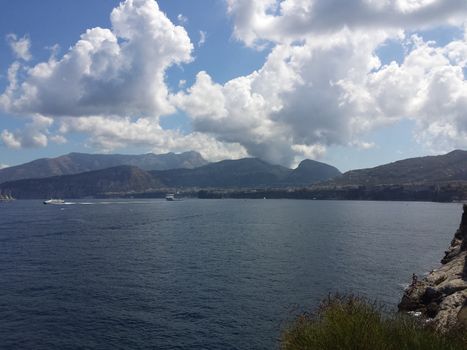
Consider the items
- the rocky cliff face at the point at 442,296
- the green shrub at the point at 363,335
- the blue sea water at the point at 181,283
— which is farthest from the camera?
the blue sea water at the point at 181,283

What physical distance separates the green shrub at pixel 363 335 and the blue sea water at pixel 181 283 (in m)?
20.6

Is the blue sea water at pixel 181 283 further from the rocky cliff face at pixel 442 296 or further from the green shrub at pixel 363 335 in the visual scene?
the green shrub at pixel 363 335

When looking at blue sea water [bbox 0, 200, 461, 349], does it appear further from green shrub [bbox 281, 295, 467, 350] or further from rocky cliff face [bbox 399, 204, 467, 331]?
green shrub [bbox 281, 295, 467, 350]

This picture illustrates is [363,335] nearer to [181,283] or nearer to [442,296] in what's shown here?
[442,296]

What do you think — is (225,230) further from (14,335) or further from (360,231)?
(14,335)

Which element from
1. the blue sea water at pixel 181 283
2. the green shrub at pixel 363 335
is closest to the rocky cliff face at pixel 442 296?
the blue sea water at pixel 181 283

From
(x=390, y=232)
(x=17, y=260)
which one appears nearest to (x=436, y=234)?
(x=390, y=232)

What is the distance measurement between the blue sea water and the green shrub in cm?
2060

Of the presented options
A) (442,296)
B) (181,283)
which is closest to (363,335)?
(442,296)

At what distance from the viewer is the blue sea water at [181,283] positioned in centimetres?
4397

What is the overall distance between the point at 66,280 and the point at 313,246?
6277 cm

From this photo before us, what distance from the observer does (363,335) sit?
19641 mm

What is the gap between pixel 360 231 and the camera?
142375 millimetres

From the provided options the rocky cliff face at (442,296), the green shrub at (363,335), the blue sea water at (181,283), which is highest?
the green shrub at (363,335)
